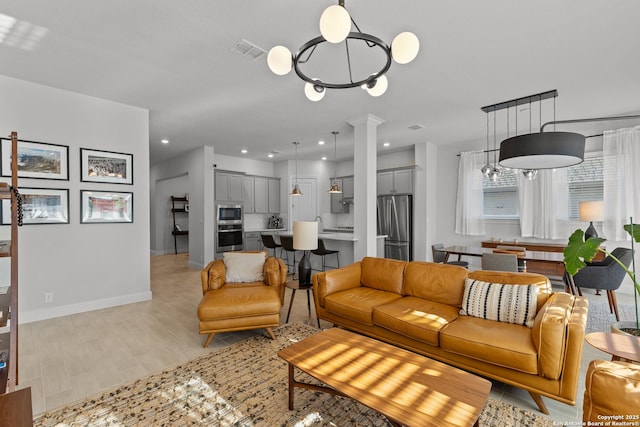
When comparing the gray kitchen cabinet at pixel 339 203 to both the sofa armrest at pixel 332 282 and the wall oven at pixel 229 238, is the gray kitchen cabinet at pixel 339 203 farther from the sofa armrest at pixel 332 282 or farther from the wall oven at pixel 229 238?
Answer: the sofa armrest at pixel 332 282

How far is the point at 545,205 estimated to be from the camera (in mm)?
5477

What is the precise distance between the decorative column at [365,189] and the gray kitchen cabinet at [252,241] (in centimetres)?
375

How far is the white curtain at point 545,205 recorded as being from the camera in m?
5.36

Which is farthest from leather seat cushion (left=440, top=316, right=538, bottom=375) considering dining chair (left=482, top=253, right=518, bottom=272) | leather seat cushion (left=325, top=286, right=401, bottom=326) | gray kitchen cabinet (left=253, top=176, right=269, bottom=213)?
gray kitchen cabinet (left=253, top=176, right=269, bottom=213)

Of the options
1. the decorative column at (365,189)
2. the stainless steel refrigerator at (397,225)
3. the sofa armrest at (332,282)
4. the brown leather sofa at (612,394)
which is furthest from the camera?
the stainless steel refrigerator at (397,225)

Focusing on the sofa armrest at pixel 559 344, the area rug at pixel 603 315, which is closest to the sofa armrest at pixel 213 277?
the sofa armrest at pixel 559 344

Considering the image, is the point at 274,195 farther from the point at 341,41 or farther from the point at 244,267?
the point at 341,41

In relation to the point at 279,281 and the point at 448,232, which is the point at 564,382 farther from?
the point at 448,232

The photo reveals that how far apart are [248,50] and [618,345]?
Result: 141 inches

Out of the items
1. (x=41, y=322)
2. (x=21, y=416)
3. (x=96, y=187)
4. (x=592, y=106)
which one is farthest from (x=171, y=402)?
(x=592, y=106)

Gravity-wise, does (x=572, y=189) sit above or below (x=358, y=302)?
above

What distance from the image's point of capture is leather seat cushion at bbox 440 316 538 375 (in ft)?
6.44

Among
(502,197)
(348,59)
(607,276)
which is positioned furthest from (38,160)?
(502,197)

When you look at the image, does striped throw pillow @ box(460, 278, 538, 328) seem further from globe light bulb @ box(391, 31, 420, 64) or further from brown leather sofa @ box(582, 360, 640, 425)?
globe light bulb @ box(391, 31, 420, 64)
